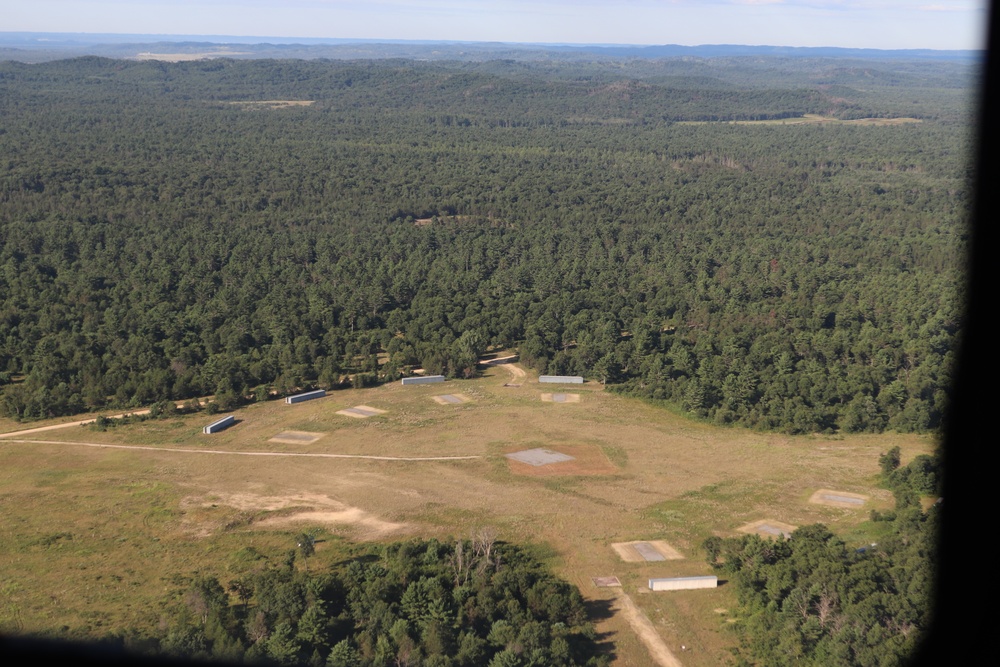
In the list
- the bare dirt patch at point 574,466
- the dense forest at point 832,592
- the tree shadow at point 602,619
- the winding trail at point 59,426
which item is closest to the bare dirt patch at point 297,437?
the winding trail at point 59,426

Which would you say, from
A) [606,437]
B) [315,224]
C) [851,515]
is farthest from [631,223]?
[851,515]

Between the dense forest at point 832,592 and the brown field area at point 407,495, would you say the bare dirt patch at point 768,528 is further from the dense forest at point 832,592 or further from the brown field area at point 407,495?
the dense forest at point 832,592

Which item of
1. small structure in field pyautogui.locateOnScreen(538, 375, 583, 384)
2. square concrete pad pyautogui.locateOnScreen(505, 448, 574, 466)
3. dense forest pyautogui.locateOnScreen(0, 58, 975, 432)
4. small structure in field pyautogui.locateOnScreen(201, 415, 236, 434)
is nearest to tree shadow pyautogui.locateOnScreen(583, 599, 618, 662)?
square concrete pad pyautogui.locateOnScreen(505, 448, 574, 466)

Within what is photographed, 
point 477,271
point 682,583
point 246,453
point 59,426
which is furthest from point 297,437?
point 477,271

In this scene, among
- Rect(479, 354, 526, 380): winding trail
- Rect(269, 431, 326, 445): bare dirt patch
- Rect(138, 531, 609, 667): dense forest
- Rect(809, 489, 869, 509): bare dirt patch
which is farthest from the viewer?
Rect(479, 354, 526, 380): winding trail

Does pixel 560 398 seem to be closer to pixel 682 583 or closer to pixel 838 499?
pixel 838 499

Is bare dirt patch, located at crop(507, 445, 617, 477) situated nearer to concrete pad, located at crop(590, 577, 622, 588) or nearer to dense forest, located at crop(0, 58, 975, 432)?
concrete pad, located at crop(590, 577, 622, 588)
